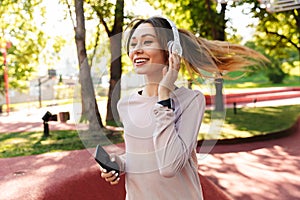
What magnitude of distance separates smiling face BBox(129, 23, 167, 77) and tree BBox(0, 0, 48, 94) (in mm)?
12719

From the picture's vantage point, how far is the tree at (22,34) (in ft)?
45.8

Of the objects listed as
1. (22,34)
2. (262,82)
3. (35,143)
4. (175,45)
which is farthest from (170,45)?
(262,82)

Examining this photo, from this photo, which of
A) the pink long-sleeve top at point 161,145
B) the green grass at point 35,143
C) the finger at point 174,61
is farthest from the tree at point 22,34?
the finger at point 174,61

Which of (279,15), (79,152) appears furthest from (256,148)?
(279,15)

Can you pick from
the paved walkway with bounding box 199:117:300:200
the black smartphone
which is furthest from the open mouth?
the paved walkway with bounding box 199:117:300:200

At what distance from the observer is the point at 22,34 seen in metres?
16.0

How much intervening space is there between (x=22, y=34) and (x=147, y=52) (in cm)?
1604

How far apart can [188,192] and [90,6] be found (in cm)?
1051

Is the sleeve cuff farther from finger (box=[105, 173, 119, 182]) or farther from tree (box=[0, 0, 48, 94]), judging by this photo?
tree (box=[0, 0, 48, 94])

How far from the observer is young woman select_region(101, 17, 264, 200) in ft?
4.20

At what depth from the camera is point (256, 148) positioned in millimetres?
8703

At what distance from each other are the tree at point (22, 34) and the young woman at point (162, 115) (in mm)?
12753

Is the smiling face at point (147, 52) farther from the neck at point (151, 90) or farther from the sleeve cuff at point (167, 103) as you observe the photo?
the sleeve cuff at point (167, 103)

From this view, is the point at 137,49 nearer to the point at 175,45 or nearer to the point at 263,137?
the point at 175,45
